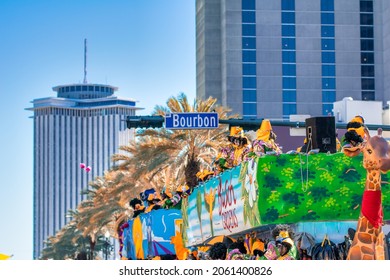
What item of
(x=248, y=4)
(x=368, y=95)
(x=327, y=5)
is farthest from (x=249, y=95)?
(x=327, y=5)

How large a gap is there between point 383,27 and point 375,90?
7.12 m

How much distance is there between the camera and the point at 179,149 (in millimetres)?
41312

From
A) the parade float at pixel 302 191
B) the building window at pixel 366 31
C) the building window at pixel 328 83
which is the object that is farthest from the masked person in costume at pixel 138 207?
the building window at pixel 366 31

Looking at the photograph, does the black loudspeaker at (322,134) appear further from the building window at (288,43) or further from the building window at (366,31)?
the building window at (366,31)

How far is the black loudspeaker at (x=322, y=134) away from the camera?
1861 cm

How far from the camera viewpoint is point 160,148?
4150 centimetres

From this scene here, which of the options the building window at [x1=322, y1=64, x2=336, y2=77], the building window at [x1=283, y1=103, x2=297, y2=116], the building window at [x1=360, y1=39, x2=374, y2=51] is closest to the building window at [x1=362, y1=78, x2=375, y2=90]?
the building window at [x1=322, y1=64, x2=336, y2=77]

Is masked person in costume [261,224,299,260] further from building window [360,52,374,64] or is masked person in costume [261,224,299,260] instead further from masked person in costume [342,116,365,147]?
building window [360,52,374,64]

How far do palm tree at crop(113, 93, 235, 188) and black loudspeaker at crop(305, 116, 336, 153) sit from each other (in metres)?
20.9

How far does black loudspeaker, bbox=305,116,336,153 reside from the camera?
18.6m

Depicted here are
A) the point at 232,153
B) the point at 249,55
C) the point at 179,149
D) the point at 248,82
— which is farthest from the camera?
the point at 249,55

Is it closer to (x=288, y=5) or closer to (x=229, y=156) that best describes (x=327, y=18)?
(x=288, y=5)

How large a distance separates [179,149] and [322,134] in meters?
22.7
